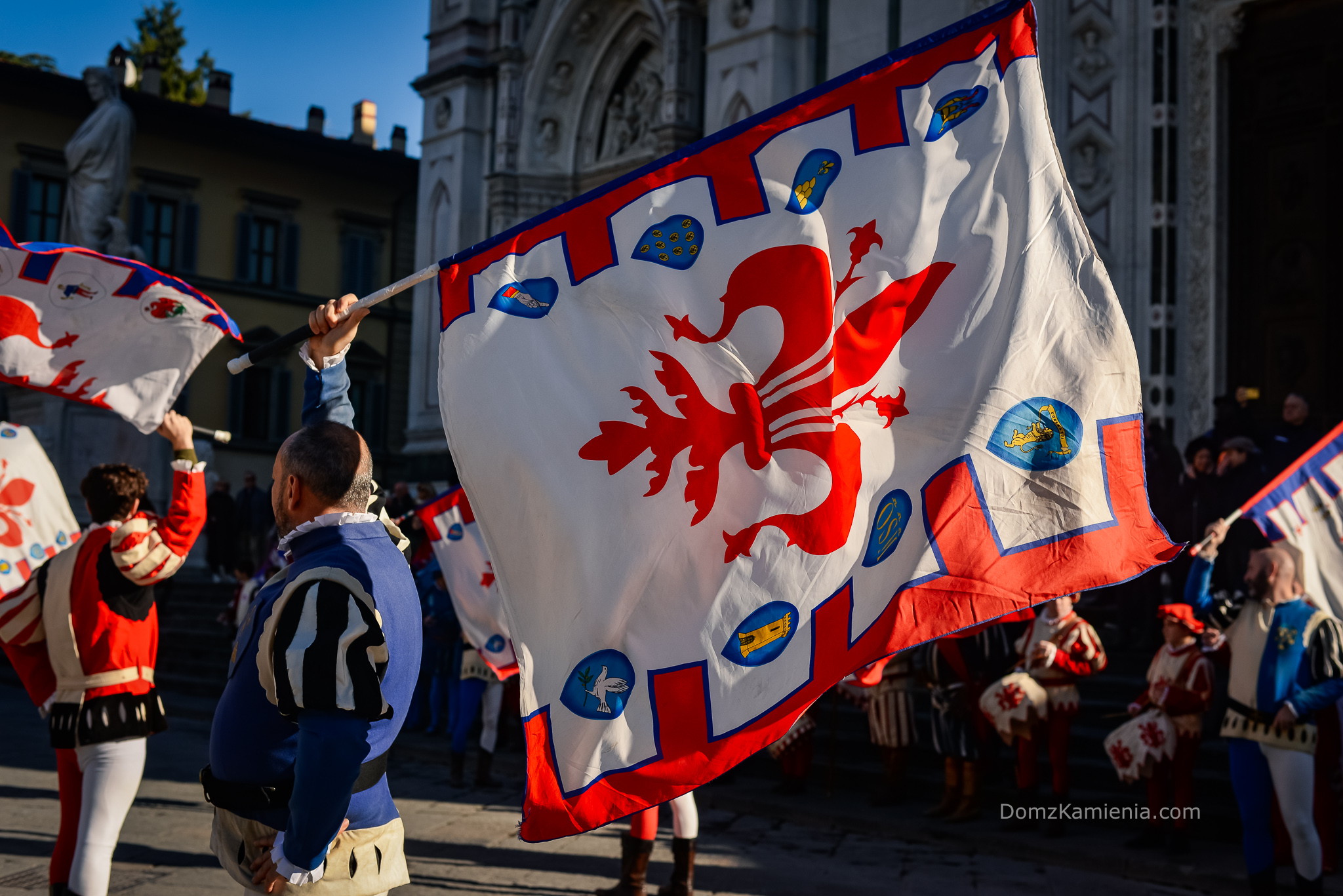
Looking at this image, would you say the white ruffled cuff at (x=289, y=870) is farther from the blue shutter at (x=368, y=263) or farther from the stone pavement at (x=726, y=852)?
the blue shutter at (x=368, y=263)

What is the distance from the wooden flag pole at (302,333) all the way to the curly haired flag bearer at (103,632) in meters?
1.41

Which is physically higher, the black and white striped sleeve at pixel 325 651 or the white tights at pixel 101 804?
the black and white striped sleeve at pixel 325 651

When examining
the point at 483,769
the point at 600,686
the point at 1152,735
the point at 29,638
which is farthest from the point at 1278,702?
the point at 483,769

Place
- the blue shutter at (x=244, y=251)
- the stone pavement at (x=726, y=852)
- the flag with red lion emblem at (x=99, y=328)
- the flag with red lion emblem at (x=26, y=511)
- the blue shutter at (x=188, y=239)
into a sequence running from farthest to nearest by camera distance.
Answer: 1. the blue shutter at (x=244, y=251)
2. the blue shutter at (x=188, y=239)
3. the stone pavement at (x=726, y=852)
4. the flag with red lion emblem at (x=26, y=511)
5. the flag with red lion emblem at (x=99, y=328)

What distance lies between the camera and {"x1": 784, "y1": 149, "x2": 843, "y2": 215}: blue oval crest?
12.6ft

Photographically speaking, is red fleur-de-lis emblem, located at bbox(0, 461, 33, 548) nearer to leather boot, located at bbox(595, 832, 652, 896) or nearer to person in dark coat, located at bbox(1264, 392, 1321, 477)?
leather boot, located at bbox(595, 832, 652, 896)

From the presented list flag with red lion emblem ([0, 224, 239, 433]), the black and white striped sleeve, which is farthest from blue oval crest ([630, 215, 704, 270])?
flag with red lion emblem ([0, 224, 239, 433])

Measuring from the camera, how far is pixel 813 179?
A: 12.6 ft

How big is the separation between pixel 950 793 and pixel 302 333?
6740mm

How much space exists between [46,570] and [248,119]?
98.4 feet

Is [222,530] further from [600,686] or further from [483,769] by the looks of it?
[600,686]

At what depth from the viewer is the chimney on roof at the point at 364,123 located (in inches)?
1553

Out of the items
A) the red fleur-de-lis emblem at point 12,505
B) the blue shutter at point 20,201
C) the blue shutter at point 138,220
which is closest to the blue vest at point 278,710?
the red fleur-de-lis emblem at point 12,505

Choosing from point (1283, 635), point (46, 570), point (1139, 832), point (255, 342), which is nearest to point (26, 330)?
point (46, 570)
